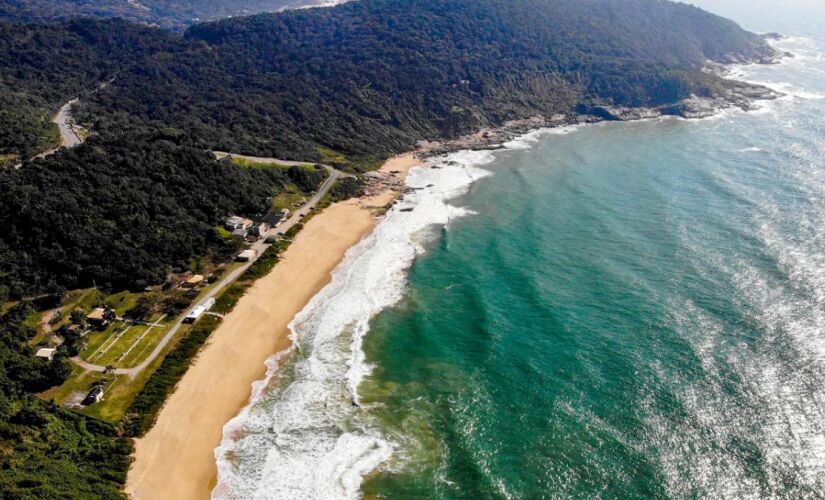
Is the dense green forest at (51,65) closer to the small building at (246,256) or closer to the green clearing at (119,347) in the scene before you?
the small building at (246,256)

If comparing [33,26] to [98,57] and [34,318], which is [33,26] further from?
[34,318]

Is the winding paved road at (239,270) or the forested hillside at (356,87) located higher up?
the forested hillside at (356,87)

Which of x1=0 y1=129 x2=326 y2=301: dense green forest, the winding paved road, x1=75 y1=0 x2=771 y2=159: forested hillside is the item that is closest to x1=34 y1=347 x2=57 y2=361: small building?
the winding paved road

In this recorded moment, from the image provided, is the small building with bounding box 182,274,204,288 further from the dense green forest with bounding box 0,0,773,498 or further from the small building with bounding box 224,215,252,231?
the small building with bounding box 224,215,252,231

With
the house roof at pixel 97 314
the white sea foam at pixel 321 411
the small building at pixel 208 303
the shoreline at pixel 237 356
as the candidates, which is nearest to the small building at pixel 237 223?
the shoreline at pixel 237 356

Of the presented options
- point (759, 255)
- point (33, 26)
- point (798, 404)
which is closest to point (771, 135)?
point (759, 255)

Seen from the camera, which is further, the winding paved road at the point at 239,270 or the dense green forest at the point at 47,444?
the winding paved road at the point at 239,270
